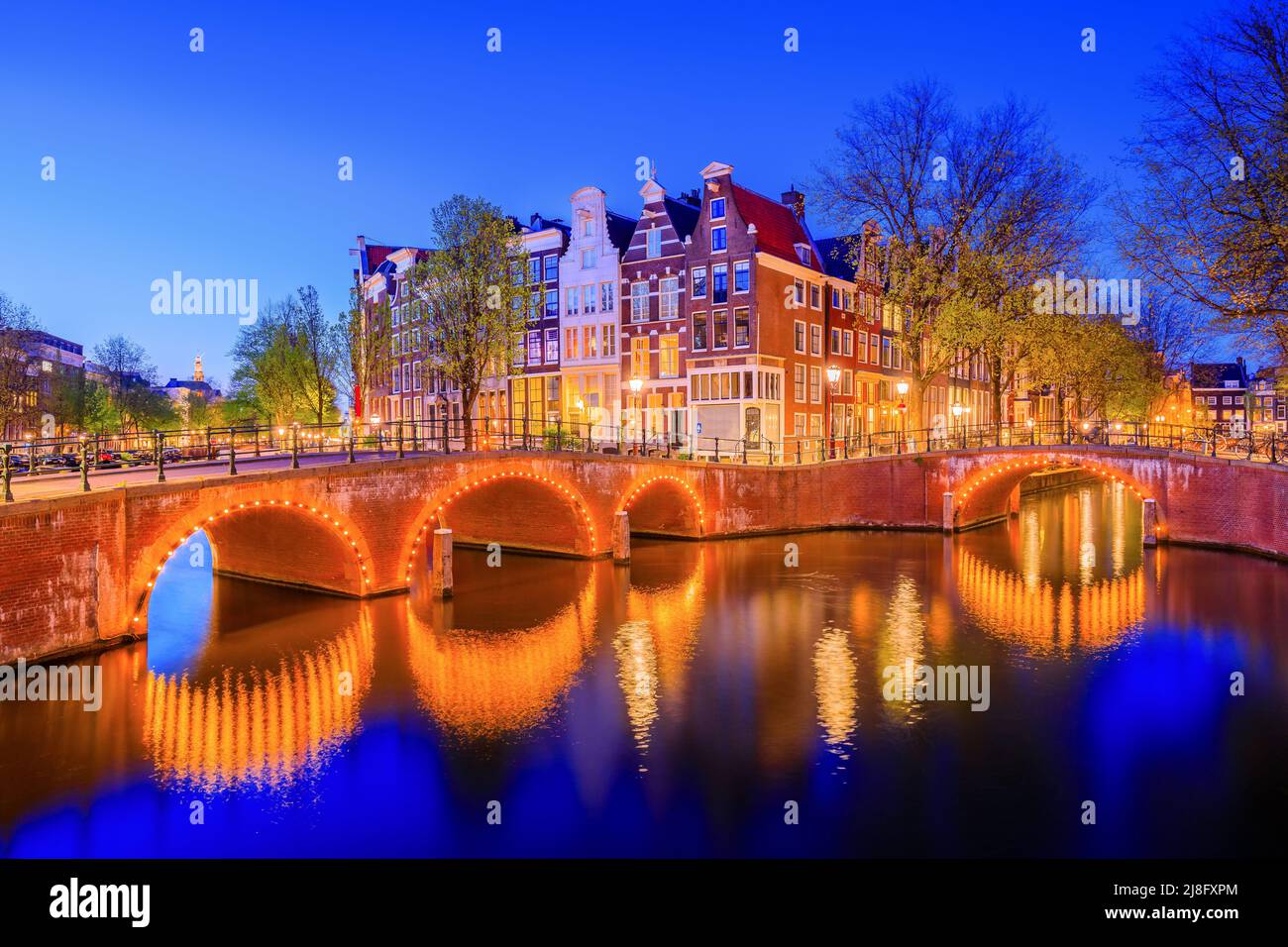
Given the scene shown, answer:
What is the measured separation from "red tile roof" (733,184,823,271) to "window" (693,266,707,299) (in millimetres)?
3464

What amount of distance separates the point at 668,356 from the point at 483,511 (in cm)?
1608

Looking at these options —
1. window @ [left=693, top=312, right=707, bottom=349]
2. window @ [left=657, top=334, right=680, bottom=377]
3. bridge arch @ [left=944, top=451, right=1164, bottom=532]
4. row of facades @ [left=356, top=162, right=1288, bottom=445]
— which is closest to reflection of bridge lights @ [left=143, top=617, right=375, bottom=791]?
row of facades @ [left=356, top=162, right=1288, bottom=445]

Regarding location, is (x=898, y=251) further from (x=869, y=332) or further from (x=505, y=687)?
(x=505, y=687)

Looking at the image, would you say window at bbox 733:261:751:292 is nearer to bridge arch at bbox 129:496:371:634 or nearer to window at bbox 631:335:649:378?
window at bbox 631:335:649:378

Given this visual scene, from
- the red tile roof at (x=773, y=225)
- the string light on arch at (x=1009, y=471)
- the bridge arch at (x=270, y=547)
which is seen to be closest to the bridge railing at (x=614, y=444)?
the string light on arch at (x=1009, y=471)

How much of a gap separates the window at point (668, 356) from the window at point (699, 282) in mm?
2605

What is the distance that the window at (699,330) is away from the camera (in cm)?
4575

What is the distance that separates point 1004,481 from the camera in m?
42.2

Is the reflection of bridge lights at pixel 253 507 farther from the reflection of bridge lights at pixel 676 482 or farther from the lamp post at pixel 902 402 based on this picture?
the lamp post at pixel 902 402

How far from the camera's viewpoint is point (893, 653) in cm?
1992

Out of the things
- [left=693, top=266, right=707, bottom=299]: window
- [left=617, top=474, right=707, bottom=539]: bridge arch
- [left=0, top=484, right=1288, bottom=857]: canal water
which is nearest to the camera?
[left=0, top=484, right=1288, bottom=857]: canal water

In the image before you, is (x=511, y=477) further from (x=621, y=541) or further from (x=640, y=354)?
(x=640, y=354)

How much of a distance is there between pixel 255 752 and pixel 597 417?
3654 centimetres

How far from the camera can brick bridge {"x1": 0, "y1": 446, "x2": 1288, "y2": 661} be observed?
1775 cm
